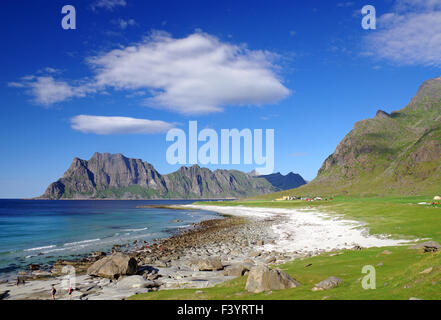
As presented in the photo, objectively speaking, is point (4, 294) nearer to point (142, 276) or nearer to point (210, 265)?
point (142, 276)

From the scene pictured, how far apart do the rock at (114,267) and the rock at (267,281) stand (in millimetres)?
15238

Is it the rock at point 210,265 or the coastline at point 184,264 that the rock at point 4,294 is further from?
the rock at point 210,265

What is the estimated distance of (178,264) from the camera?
1341 inches

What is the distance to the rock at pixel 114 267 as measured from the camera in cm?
2731

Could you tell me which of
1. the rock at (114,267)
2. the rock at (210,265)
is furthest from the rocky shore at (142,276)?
the rock at (114,267)

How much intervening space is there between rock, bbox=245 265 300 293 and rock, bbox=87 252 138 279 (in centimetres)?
1524

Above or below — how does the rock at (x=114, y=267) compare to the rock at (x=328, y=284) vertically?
below

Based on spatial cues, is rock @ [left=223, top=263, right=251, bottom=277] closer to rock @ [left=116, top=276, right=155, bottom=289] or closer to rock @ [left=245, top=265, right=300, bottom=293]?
rock @ [left=116, top=276, right=155, bottom=289]

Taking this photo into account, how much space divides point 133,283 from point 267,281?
12.5 meters

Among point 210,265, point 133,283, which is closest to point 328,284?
point 210,265
